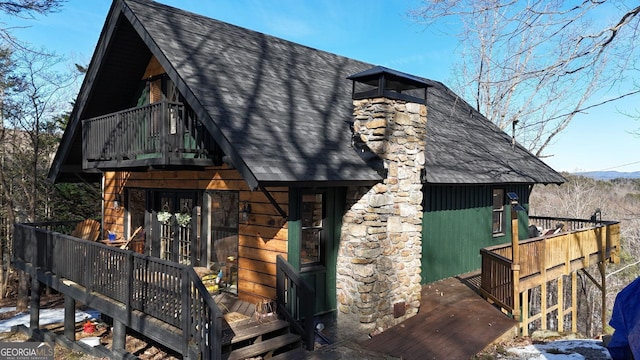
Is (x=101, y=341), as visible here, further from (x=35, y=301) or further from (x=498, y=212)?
(x=498, y=212)

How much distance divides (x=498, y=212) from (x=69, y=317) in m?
12.4

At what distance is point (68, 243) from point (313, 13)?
10528 mm

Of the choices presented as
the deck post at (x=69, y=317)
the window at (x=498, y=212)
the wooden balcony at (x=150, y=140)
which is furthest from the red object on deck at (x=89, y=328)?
the window at (x=498, y=212)

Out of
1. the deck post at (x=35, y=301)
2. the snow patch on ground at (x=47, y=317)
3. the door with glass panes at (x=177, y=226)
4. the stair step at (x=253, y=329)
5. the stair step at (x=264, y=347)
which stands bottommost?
the snow patch on ground at (x=47, y=317)

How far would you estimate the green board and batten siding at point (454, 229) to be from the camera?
36.3 feet

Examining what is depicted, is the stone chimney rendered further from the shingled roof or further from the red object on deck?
the red object on deck

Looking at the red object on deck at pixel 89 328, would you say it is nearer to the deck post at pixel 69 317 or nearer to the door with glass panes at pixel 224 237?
the deck post at pixel 69 317

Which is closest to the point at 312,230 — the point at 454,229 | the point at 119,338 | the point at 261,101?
the point at 261,101

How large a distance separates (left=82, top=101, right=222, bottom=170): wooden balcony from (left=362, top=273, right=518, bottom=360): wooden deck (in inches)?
180

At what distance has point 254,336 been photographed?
6.59m

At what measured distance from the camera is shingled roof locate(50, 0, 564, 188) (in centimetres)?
698

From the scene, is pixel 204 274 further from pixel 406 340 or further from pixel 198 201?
pixel 406 340

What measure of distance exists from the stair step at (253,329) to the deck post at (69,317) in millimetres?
4946

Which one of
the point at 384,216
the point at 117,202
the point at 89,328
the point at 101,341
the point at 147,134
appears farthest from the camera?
the point at 117,202
